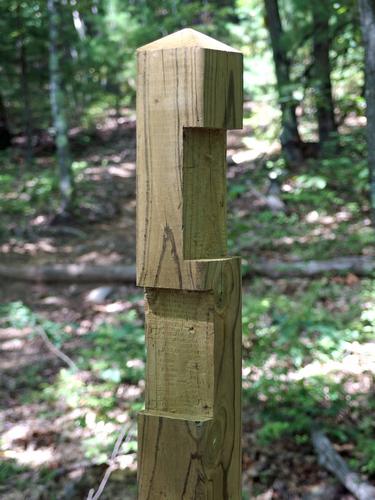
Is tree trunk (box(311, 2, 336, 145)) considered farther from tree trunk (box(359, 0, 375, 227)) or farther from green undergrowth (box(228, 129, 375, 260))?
tree trunk (box(359, 0, 375, 227))

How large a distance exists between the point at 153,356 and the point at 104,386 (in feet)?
12.5

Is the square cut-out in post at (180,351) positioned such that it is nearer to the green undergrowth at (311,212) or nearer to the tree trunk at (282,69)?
the green undergrowth at (311,212)

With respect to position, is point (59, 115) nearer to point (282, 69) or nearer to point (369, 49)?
point (282, 69)

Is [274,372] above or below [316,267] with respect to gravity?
below

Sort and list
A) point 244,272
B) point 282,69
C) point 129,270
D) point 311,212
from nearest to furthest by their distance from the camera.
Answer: point 244,272 < point 129,270 < point 311,212 < point 282,69

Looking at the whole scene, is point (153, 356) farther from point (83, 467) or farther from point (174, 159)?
point (83, 467)

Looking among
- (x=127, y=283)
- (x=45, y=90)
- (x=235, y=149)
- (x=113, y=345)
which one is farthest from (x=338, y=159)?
(x=45, y=90)

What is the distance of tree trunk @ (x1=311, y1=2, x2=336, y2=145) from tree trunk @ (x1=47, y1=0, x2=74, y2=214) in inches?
191

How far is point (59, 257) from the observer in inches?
377

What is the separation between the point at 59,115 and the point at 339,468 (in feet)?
30.2

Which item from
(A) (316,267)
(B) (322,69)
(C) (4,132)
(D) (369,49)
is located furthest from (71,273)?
(C) (4,132)

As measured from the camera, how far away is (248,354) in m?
5.27

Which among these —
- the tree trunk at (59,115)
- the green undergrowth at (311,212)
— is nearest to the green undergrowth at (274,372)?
the green undergrowth at (311,212)

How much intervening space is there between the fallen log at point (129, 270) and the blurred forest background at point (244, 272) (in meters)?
0.02
